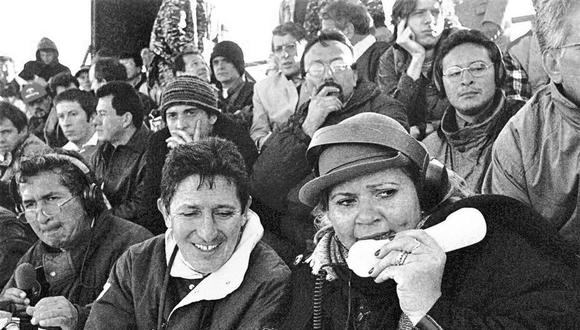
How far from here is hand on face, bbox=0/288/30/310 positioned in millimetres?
3586

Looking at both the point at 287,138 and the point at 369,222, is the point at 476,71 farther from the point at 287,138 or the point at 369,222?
the point at 369,222

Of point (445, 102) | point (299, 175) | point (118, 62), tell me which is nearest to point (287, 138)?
point (299, 175)

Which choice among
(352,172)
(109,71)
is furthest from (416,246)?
(109,71)

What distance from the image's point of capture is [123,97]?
600 centimetres

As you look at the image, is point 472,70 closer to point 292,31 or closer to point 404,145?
point 404,145

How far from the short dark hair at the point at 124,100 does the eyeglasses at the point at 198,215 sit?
279 cm

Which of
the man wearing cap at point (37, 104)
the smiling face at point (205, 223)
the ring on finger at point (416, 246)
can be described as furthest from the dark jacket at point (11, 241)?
the man wearing cap at point (37, 104)

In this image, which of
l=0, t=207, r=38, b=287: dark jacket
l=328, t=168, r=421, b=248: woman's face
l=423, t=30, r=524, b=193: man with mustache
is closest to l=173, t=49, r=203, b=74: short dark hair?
l=0, t=207, r=38, b=287: dark jacket

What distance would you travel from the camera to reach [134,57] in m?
8.82

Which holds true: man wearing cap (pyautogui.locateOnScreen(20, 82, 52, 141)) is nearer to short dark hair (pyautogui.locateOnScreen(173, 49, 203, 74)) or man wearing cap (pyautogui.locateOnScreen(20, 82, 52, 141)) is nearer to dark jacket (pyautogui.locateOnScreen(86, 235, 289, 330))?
short dark hair (pyautogui.locateOnScreen(173, 49, 203, 74))

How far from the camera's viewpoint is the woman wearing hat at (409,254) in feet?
7.12

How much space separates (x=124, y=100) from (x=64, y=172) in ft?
6.47

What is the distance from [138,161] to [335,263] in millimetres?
3110

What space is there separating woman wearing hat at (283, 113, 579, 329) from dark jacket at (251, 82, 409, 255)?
4.13ft
